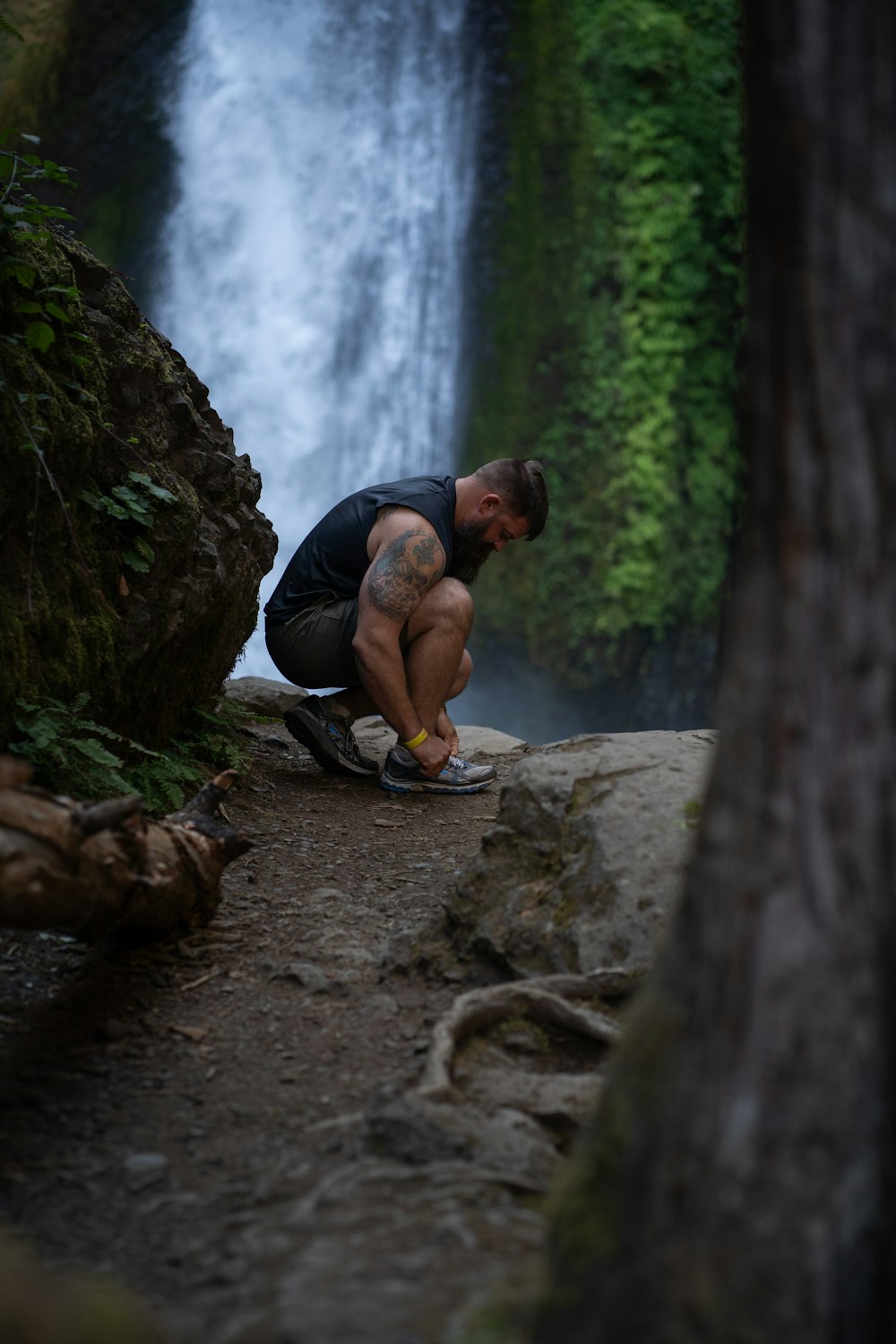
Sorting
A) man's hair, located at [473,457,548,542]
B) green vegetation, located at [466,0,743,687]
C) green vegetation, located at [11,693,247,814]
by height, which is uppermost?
green vegetation, located at [466,0,743,687]

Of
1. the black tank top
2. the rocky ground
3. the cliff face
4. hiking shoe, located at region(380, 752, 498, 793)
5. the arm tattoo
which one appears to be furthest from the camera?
hiking shoe, located at region(380, 752, 498, 793)

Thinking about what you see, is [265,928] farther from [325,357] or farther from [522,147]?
[522,147]

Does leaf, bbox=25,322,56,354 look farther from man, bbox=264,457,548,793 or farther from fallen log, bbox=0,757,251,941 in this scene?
man, bbox=264,457,548,793

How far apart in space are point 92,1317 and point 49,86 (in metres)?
14.6

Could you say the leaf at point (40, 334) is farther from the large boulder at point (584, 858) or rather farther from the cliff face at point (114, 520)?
the large boulder at point (584, 858)

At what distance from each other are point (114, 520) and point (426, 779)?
197 cm

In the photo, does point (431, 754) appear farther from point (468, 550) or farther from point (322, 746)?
point (468, 550)

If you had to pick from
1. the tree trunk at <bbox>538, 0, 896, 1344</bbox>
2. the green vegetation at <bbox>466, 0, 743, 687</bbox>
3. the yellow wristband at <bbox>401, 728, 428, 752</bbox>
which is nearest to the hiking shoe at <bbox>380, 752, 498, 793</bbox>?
the yellow wristband at <bbox>401, 728, 428, 752</bbox>

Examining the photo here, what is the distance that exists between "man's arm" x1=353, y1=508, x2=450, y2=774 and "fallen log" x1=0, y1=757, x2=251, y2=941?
68.3 inches

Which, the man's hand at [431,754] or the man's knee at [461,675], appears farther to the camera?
the man's knee at [461,675]

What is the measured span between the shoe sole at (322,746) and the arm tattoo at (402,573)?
85cm

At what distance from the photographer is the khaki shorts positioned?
490cm

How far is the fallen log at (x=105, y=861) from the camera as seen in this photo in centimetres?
184

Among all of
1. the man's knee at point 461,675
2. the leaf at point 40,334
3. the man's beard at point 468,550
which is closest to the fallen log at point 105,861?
the leaf at point 40,334
